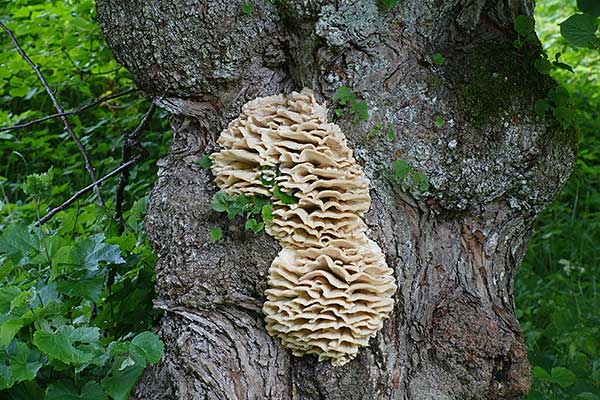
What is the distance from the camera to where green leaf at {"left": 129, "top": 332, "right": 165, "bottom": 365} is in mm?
2268

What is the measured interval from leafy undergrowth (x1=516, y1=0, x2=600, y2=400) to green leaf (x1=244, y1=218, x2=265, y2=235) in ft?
4.62

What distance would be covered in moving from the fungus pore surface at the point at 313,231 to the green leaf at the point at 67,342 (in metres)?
0.55

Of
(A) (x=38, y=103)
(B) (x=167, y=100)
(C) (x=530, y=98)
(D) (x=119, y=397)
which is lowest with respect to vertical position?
(A) (x=38, y=103)

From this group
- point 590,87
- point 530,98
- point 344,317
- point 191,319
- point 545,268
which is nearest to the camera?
point 344,317

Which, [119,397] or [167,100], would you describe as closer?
[119,397]

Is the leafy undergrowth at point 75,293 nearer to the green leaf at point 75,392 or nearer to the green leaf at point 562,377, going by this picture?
the green leaf at point 75,392

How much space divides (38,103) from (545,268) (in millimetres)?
4266

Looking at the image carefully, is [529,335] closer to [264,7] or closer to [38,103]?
[264,7]

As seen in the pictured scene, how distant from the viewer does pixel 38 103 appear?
6.22 m

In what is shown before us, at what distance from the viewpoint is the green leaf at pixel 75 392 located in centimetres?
235

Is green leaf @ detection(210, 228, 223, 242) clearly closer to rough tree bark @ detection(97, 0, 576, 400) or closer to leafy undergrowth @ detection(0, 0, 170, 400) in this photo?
rough tree bark @ detection(97, 0, 576, 400)

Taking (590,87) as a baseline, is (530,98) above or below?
above

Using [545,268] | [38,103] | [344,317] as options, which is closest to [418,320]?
[344,317]

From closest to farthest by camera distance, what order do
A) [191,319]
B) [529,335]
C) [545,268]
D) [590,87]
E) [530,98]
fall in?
[191,319]
[530,98]
[529,335]
[545,268]
[590,87]
